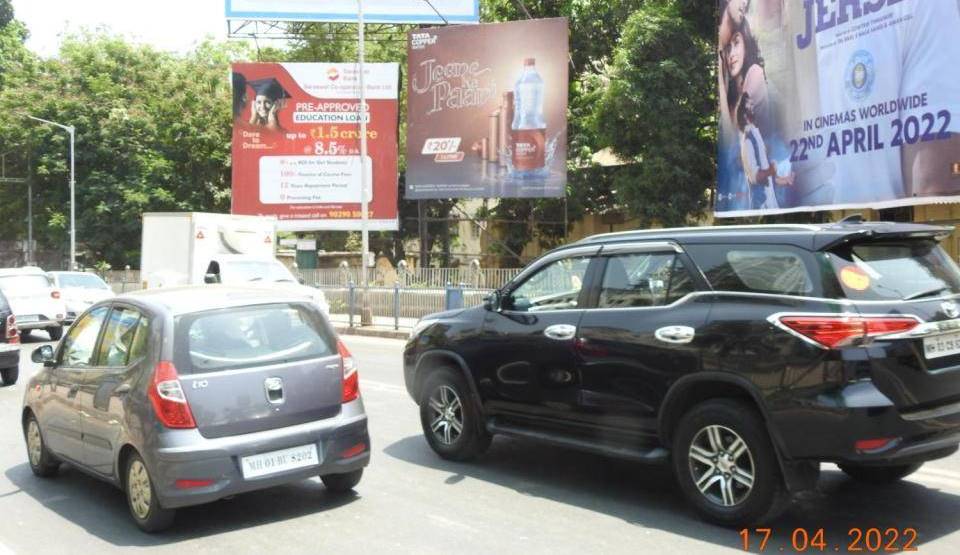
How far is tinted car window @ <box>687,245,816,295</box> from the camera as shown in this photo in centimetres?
523

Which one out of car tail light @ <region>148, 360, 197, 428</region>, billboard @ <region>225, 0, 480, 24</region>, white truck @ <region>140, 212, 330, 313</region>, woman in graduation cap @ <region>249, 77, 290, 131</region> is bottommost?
car tail light @ <region>148, 360, 197, 428</region>

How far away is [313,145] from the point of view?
101ft

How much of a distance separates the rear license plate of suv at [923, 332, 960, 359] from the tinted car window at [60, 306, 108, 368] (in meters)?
5.48

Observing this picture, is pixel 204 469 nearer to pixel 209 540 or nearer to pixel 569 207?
pixel 209 540

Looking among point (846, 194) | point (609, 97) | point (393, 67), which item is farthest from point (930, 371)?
point (393, 67)

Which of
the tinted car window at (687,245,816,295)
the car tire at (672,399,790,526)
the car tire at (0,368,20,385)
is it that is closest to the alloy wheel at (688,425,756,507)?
the car tire at (672,399,790,526)

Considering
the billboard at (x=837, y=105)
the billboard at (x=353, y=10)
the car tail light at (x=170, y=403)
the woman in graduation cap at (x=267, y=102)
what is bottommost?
the car tail light at (x=170, y=403)

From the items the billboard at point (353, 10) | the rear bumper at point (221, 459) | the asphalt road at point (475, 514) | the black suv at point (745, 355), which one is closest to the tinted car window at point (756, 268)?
the black suv at point (745, 355)

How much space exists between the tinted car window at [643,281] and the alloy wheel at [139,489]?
3194mm

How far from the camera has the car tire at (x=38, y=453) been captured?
719 centimetres

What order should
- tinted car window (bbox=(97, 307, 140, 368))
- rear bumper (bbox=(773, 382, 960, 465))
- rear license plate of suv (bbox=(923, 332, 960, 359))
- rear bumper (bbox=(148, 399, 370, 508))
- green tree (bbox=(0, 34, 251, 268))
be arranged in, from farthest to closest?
green tree (bbox=(0, 34, 251, 268))
tinted car window (bbox=(97, 307, 140, 368))
rear bumper (bbox=(148, 399, 370, 508))
rear license plate of suv (bbox=(923, 332, 960, 359))
rear bumper (bbox=(773, 382, 960, 465))

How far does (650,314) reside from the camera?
19.3 feet

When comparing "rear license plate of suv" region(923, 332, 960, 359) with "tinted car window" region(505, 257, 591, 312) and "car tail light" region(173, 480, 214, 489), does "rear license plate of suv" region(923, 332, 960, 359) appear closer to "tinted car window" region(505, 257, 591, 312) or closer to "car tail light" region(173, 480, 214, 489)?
"tinted car window" region(505, 257, 591, 312)

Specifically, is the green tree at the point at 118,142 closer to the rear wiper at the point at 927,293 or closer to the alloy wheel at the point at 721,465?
the alloy wheel at the point at 721,465
